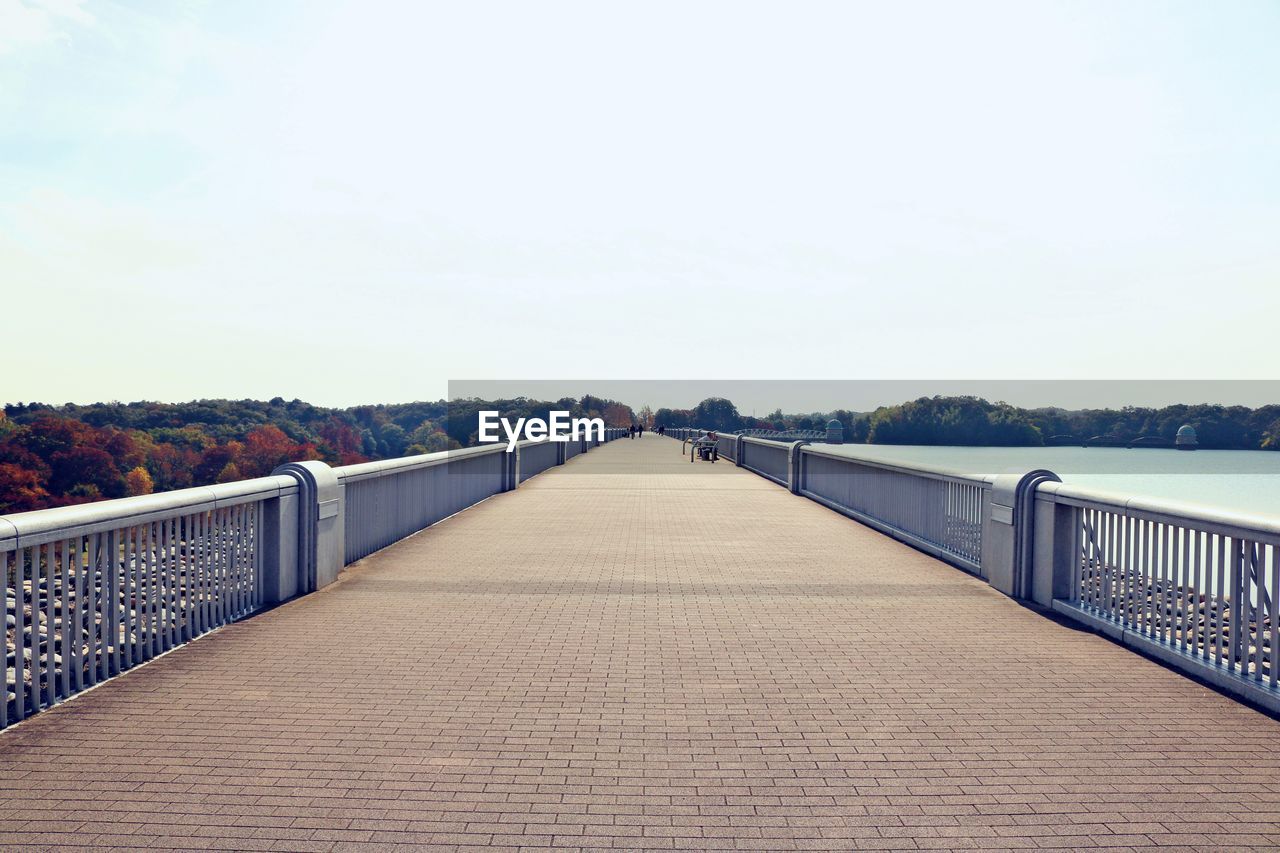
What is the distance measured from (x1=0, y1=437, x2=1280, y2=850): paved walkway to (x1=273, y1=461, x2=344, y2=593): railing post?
12.9 inches

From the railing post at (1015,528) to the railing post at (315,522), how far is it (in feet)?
20.4

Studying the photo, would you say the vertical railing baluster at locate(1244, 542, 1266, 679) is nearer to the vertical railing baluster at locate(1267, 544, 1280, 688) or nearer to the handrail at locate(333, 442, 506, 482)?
Answer: the vertical railing baluster at locate(1267, 544, 1280, 688)

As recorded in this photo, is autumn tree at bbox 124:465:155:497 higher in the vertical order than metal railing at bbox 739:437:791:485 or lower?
lower

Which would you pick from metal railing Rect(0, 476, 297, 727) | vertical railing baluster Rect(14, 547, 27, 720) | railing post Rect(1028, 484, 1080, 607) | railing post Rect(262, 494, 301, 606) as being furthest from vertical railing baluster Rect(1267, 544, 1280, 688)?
railing post Rect(262, 494, 301, 606)

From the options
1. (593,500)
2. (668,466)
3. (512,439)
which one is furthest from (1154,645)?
(668,466)

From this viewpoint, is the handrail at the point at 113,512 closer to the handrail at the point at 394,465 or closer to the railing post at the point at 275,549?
the railing post at the point at 275,549

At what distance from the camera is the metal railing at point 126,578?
4.88m

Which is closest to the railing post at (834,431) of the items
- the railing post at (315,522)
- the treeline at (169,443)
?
the treeline at (169,443)

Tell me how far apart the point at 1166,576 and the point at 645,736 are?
3.95 m

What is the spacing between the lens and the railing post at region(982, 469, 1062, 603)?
8.16 metres

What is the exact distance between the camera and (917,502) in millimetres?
11656

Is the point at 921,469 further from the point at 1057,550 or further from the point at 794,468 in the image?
the point at 794,468

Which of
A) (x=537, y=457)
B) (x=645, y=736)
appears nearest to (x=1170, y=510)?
(x=645, y=736)

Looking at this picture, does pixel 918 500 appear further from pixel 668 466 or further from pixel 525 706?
pixel 668 466
